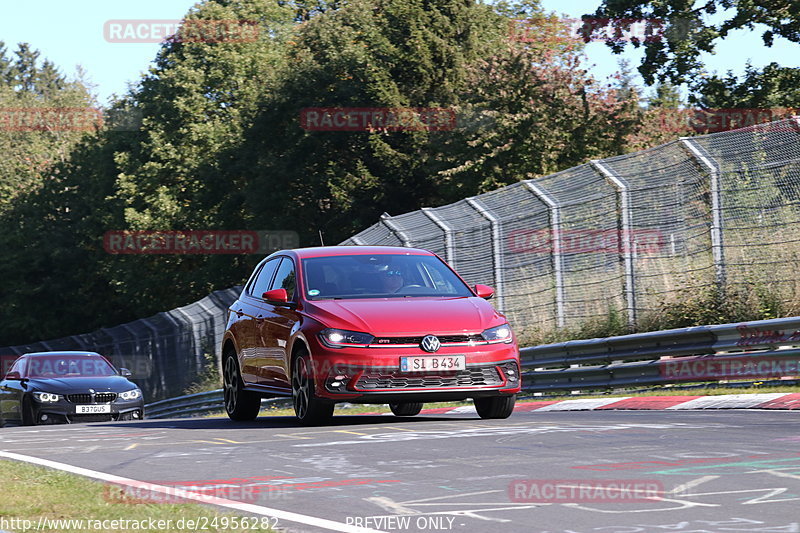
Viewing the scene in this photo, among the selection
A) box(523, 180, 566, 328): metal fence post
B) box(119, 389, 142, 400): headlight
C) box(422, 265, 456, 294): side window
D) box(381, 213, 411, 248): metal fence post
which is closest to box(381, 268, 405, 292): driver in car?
box(422, 265, 456, 294): side window

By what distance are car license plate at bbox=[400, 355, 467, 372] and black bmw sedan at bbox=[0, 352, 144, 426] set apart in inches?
344

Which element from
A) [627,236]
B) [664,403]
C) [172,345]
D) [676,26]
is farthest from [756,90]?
[664,403]

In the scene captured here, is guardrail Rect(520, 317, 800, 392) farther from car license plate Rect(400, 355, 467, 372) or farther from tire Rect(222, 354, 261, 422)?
tire Rect(222, 354, 261, 422)

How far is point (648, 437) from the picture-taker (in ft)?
32.3

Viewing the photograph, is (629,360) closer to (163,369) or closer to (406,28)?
(163,369)

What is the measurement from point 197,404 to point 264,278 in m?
15.6

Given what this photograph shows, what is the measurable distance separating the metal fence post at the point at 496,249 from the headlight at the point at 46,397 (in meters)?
6.85

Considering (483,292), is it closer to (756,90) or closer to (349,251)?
(349,251)

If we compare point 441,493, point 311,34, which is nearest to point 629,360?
point 441,493

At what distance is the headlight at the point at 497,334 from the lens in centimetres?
1194

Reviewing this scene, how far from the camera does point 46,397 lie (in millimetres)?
19094

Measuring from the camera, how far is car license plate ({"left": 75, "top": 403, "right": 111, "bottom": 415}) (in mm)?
18969

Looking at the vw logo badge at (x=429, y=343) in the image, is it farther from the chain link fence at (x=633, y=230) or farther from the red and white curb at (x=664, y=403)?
the chain link fence at (x=633, y=230)

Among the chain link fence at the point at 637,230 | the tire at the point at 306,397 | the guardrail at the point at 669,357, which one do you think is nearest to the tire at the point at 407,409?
the guardrail at the point at 669,357
